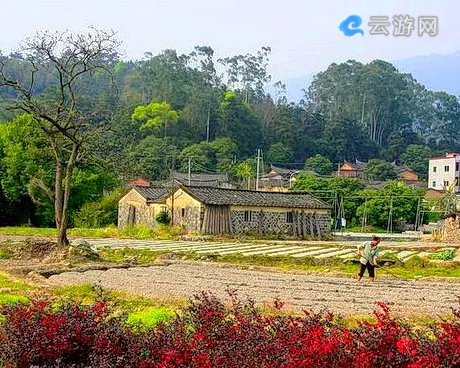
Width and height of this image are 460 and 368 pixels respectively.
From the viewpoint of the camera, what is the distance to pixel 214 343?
6.11m

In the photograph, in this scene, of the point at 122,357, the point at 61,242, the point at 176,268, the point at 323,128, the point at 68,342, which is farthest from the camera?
the point at 323,128

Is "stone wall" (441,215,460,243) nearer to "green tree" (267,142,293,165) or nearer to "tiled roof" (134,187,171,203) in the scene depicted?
"tiled roof" (134,187,171,203)

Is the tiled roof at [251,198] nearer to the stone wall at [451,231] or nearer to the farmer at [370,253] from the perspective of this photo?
the stone wall at [451,231]

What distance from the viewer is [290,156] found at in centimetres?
8619

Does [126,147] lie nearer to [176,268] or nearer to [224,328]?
[176,268]

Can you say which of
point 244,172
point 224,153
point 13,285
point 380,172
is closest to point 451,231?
point 13,285

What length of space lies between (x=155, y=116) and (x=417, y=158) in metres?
35.0

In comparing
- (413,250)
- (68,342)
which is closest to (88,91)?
(413,250)

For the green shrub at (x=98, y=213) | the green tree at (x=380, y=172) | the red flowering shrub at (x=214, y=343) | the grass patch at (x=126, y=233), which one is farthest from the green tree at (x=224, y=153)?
the red flowering shrub at (x=214, y=343)

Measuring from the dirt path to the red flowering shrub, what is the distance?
4480 millimetres

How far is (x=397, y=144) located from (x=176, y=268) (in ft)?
261

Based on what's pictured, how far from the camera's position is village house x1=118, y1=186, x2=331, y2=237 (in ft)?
123

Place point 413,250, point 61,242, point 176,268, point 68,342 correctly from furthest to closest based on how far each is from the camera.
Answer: point 413,250, point 61,242, point 176,268, point 68,342

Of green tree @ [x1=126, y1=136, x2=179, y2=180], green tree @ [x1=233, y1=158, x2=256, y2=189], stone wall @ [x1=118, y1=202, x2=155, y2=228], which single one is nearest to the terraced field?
stone wall @ [x1=118, y1=202, x2=155, y2=228]
